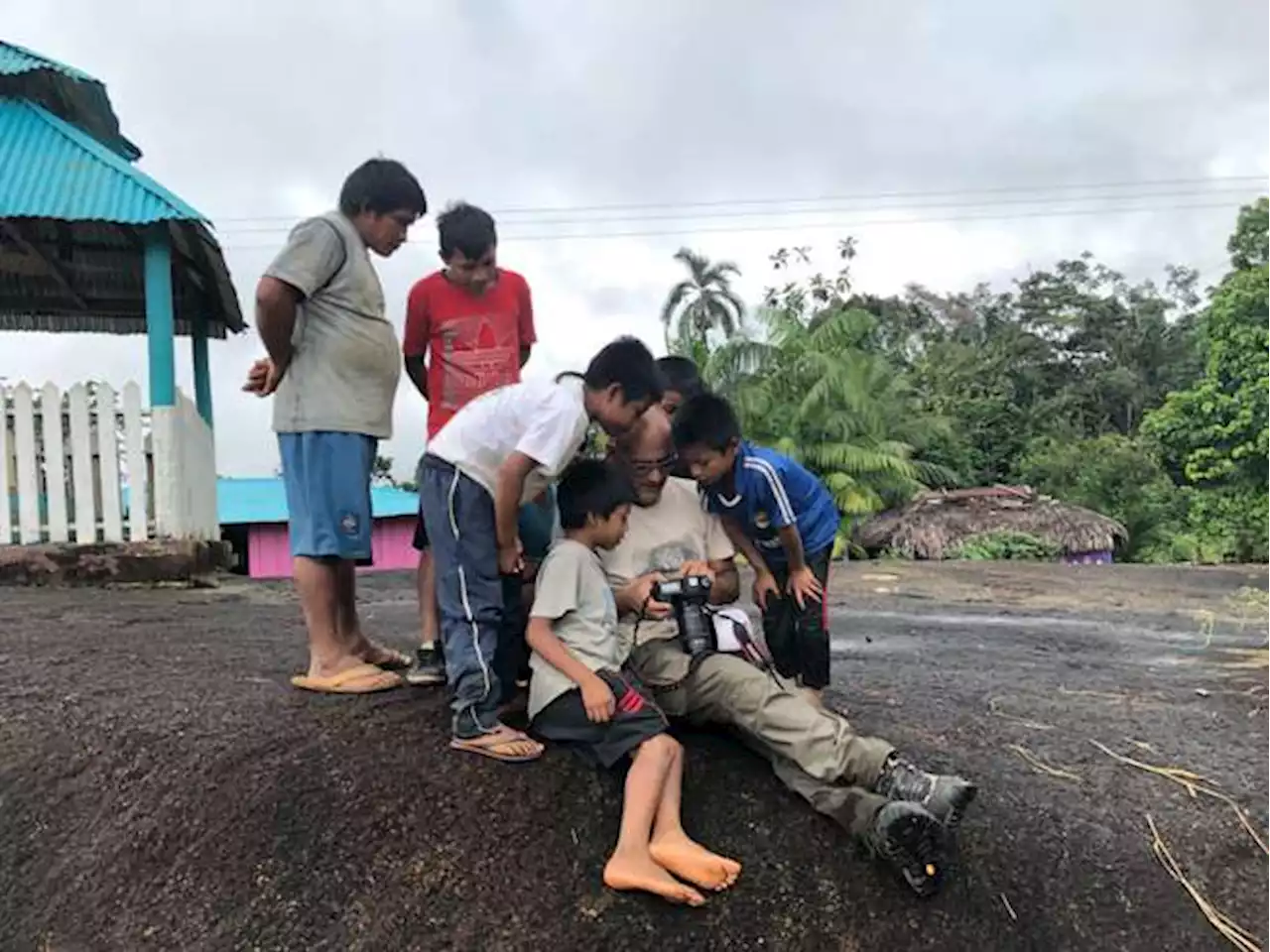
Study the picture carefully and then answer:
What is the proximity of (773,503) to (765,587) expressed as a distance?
14.6 inches

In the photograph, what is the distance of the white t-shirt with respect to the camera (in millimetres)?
3211

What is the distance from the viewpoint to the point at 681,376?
13.6 ft

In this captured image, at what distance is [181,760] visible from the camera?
343 cm

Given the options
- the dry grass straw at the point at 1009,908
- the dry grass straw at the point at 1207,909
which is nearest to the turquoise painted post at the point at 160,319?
the dry grass straw at the point at 1009,908

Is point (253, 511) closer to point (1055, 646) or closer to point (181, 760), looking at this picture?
point (1055, 646)

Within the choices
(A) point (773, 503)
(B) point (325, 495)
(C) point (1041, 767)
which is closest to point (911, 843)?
(A) point (773, 503)

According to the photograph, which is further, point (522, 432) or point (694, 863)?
point (522, 432)

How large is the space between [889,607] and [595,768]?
306 inches

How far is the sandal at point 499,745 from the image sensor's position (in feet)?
10.9

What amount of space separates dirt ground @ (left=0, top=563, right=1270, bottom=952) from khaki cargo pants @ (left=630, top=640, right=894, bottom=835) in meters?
0.10

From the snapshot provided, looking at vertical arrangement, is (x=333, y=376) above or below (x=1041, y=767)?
above

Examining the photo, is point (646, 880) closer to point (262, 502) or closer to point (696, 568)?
point (696, 568)

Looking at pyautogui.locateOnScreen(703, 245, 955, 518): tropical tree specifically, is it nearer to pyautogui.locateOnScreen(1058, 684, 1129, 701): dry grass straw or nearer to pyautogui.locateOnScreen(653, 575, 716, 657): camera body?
pyautogui.locateOnScreen(1058, 684, 1129, 701): dry grass straw

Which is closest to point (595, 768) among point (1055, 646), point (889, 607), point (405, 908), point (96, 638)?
point (405, 908)
